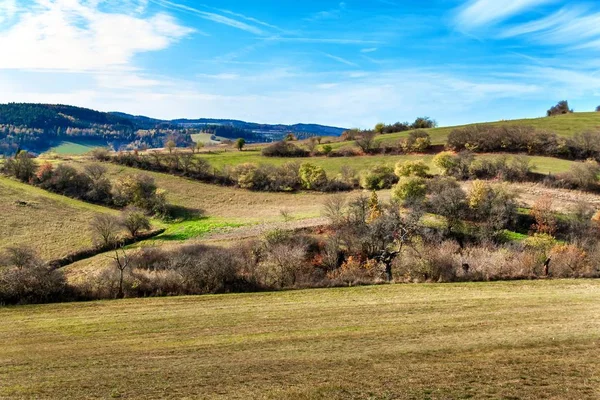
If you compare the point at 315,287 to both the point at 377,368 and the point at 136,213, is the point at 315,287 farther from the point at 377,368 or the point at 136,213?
the point at 136,213

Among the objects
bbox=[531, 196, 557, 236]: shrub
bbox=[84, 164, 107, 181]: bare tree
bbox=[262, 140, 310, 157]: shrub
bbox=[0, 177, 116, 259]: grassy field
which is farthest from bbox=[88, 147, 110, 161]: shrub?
bbox=[531, 196, 557, 236]: shrub

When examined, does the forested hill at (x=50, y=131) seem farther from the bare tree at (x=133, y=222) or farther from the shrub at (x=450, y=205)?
the shrub at (x=450, y=205)

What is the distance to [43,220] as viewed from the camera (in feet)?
161

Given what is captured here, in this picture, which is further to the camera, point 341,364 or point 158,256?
point 158,256

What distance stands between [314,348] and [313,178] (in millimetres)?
47814

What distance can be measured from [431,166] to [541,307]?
46.9 m

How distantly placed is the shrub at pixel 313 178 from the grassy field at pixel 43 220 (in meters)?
28.0

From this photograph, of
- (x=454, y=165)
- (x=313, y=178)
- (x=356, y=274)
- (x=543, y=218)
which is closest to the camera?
(x=356, y=274)

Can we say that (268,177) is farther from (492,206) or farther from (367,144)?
(492,206)

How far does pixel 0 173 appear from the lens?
65.6 metres

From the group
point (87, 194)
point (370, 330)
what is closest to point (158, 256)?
point (370, 330)

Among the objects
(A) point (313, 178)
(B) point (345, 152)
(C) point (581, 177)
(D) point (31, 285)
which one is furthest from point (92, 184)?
(C) point (581, 177)

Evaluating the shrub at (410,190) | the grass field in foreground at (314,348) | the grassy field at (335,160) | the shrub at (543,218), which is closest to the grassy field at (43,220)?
the grass field in foreground at (314,348)

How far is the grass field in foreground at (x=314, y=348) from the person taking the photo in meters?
11.6
